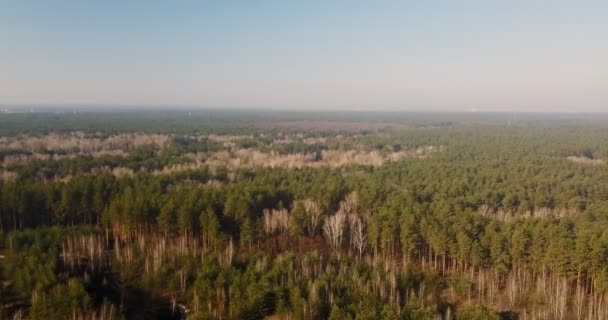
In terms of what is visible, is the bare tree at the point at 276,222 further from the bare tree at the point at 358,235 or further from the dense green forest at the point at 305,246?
the bare tree at the point at 358,235

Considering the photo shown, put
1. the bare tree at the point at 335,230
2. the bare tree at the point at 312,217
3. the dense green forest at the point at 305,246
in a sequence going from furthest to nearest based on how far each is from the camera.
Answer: the bare tree at the point at 312,217, the bare tree at the point at 335,230, the dense green forest at the point at 305,246

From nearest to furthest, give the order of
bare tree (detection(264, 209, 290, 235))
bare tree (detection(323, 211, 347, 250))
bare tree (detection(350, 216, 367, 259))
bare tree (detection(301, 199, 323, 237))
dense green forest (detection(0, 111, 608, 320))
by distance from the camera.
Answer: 1. dense green forest (detection(0, 111, 608, 320))
2. bare tree (detection(350, 216, 367, 259))
3. bare tree (detection(323, 211, 347, 250))
4. bare tree (detection(264, 209, 290, 235))
5. bare tree (detection(301, 199, 323, 237))

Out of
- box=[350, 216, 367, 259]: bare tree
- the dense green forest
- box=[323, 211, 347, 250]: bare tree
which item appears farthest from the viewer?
box=[323, 211, 347, 250]: bare tree

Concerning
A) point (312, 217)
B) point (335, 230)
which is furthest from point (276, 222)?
point (335, 230)

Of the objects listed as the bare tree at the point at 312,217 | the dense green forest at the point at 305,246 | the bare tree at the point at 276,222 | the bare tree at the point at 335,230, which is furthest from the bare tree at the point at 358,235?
the bare tree at the point at 276,222

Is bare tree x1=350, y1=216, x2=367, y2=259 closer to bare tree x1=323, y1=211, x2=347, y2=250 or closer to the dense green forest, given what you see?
the dense green forest

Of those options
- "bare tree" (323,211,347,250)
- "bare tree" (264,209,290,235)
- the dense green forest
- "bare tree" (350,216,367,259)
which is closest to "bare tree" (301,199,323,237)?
the dense green forest

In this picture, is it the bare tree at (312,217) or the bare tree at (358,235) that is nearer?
the bare tree at (358,235)

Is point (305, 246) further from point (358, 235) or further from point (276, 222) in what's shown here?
point (358, 235)

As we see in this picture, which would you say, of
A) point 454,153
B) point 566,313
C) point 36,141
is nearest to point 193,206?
point 566,313

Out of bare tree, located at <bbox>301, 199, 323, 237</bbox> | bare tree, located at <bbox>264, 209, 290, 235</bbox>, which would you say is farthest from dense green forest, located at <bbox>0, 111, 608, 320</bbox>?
bare tree, located at <bbox>301, 199, 323, 237</bbox>

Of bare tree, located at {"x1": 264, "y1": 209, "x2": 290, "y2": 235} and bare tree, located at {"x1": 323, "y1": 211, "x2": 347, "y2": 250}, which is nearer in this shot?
bare tree, located at {"x1": 323, "y1": 211, "x2": 347, "y2": 250}

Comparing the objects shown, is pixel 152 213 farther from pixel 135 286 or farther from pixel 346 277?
pixel 346 277
